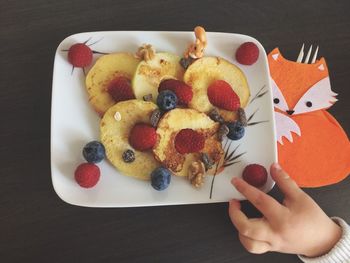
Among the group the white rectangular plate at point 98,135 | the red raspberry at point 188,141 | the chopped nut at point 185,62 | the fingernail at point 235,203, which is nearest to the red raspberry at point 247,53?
the white rectangular plate at point 98,135

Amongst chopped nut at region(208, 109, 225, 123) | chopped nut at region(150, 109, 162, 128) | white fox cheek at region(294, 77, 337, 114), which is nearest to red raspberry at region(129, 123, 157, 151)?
chopped nut at region(150, 109, 162, 128)

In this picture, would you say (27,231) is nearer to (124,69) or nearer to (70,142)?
(70,142)

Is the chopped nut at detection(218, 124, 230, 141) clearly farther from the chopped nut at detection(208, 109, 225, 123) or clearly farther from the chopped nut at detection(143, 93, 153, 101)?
the chopped nut at detection(143, 93, 153, 101)

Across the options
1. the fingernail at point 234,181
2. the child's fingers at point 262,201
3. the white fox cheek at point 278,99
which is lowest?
the child's fingers at point 262,201

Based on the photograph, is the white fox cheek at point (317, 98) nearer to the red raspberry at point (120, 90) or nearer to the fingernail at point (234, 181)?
the fingernail at point (234, 181)

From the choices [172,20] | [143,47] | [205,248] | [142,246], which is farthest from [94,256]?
[172,20]
